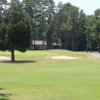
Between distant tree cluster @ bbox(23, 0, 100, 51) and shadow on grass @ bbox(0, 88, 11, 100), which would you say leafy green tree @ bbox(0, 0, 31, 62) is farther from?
distant tree cluster @ bbox(23, 0, 100, 51)

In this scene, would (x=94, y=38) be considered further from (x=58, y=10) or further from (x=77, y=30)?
(x=58, y=10)

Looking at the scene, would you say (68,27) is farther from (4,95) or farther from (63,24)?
(4,95)

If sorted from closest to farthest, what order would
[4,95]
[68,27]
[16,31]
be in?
[4,95] → [16,31] → [68,27]

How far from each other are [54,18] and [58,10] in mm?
7735

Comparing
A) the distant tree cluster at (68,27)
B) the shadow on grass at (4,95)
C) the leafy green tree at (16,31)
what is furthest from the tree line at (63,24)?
the shadow on grass at (4,95)

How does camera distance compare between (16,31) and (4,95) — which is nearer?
(4,95)

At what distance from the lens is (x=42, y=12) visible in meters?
157

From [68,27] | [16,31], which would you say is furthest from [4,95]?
[68,27]

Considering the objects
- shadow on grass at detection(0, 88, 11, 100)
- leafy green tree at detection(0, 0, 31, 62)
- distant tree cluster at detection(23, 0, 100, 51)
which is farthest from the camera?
distant tree cluster at detection(23, 0, 100, 51)

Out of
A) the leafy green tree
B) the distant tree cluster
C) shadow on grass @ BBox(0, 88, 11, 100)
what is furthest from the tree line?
shadow on grass @ BBox(0, 88, 11, 100)

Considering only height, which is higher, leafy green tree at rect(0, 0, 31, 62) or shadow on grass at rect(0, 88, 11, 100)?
leafy green tree at rect(0, 0, 31, 62)

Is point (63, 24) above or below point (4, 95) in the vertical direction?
above

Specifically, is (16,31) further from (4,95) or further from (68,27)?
(68,27)

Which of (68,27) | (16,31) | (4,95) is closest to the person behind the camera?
(4,95)
